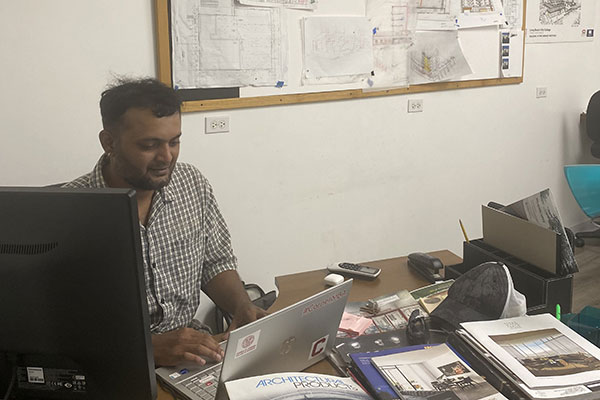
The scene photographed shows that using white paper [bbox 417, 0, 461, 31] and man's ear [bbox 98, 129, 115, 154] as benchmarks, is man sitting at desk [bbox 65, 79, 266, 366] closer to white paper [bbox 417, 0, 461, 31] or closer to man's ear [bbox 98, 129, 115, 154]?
man's ear [bbox 98, 129, 115, 154]

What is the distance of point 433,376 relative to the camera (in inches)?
54.0

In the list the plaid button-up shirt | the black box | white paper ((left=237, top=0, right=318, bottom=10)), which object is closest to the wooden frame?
white paper ((left=237, top=0, right=318, bottom=10))

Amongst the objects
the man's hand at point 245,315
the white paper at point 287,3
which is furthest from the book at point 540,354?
the white paper at point 287,3

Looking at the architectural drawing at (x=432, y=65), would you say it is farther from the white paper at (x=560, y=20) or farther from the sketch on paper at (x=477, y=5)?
the white paper at (x=560, y=20)

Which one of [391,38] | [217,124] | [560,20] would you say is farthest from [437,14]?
[217,124]

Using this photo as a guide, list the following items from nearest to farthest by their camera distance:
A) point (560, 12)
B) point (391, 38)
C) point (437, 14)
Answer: point (391, 38)
point (437, 14)
point (560, 12)

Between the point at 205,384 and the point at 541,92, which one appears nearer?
the point at 205,384

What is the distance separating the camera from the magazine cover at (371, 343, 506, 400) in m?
1.31

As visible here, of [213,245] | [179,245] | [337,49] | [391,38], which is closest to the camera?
[179,245]

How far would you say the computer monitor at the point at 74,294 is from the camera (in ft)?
3.34

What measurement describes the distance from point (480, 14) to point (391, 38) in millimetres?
663

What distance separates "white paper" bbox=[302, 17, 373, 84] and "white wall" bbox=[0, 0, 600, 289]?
6.7 inches

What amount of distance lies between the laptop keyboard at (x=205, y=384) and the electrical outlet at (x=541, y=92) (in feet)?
11.1

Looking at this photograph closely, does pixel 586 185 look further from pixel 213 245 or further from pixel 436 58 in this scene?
pixel 213 245
